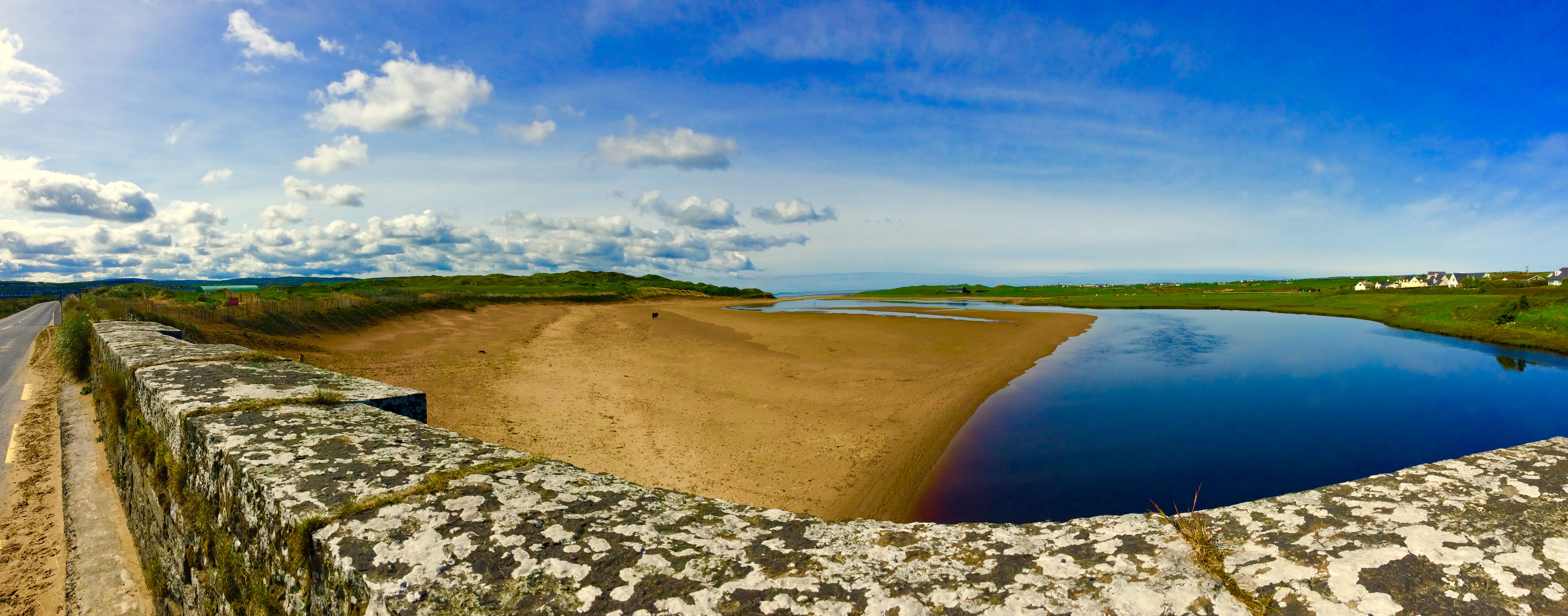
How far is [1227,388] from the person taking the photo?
1606cm

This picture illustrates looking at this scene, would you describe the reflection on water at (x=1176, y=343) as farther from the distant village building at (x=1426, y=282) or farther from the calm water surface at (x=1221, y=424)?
the distant village building at (x=1426, y=282)

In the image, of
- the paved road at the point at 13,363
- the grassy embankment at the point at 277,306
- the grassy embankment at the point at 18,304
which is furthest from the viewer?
the grassy embankment at the point at 18,304

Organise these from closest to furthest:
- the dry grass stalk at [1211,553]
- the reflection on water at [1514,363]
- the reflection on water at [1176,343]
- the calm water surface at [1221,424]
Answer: the dry grass stalk at [1211,553] < the calm water surface at [1221,424] < the reflection on water at [1514,363] < the reflection on water at [1176,343]

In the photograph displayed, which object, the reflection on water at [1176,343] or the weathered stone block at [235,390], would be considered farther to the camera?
the reflection on water at [1176,343]

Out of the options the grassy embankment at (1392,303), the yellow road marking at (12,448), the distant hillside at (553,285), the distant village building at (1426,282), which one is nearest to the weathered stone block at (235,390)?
the yellow road marking at (12,448)

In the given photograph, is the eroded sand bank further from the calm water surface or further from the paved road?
the paved road

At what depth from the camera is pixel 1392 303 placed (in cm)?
4481

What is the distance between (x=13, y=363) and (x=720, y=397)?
17.8 m

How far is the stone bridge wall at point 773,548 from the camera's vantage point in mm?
1427

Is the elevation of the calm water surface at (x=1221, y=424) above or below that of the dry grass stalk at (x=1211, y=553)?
below

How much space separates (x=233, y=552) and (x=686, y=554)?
201cm

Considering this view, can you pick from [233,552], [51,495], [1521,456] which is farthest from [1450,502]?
[51,495]

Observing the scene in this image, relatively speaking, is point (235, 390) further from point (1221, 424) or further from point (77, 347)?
point (1221, 424)

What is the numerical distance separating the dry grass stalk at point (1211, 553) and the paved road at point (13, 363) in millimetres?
9856
